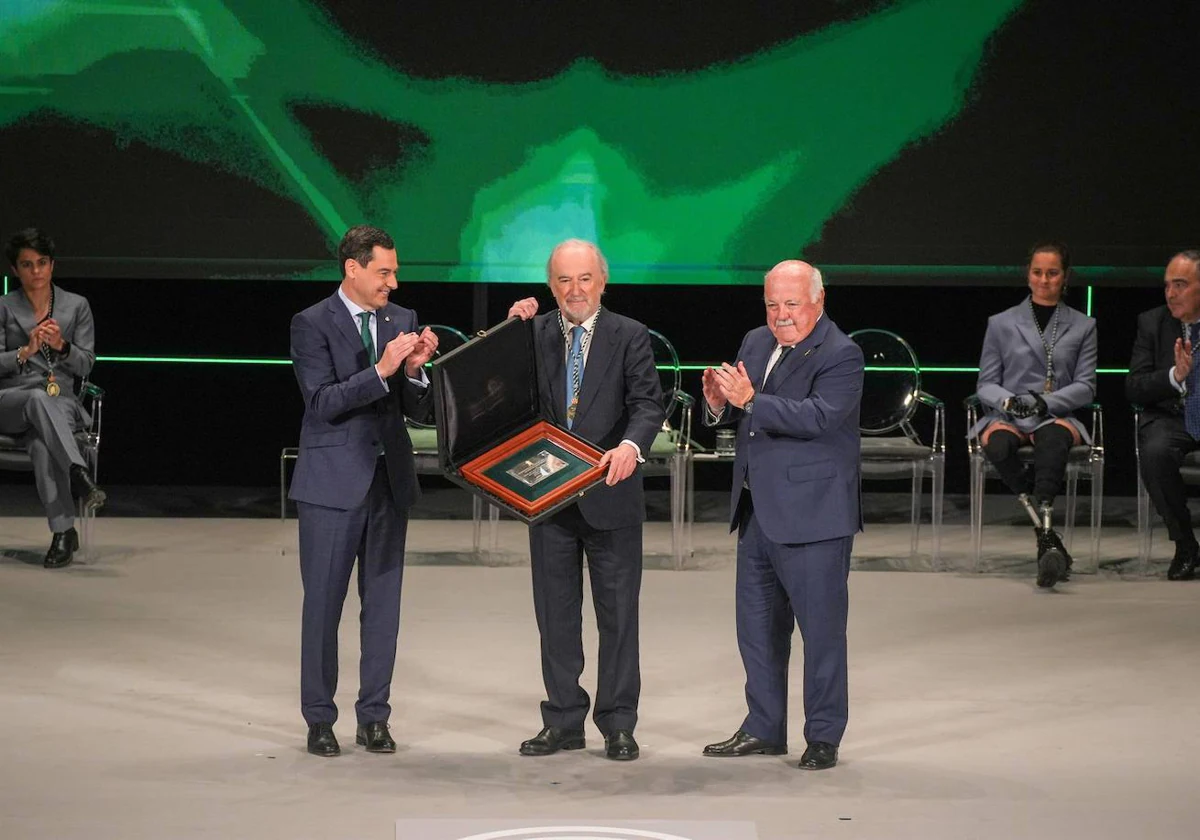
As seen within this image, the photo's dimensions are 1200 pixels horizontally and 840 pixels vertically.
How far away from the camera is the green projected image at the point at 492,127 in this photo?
857 cm

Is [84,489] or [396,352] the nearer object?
[396,352]

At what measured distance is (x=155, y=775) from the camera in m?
4.47

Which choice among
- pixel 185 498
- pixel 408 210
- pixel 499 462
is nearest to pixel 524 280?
pixel 408 210

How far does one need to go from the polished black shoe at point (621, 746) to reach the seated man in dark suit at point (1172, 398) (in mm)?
3583

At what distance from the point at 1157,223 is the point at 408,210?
367 cm

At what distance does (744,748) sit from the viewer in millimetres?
4711

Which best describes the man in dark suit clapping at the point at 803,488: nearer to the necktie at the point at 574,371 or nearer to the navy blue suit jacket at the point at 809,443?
the navy blue suit jacket at the point at 809,443

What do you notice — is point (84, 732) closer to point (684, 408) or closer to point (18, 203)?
point (684, 408)

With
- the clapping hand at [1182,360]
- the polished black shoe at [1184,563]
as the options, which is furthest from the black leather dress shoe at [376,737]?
the clapping hand at [1182,360]

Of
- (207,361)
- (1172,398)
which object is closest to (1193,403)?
(1172,398)

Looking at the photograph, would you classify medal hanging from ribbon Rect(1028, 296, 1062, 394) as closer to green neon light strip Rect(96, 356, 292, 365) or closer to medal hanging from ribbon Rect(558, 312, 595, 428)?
medal hanging from ribbon Rect(558, 312, 595, 428)

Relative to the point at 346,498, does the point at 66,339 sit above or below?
above

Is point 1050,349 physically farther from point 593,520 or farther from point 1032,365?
point 593,520

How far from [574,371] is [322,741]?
1.20 metres
